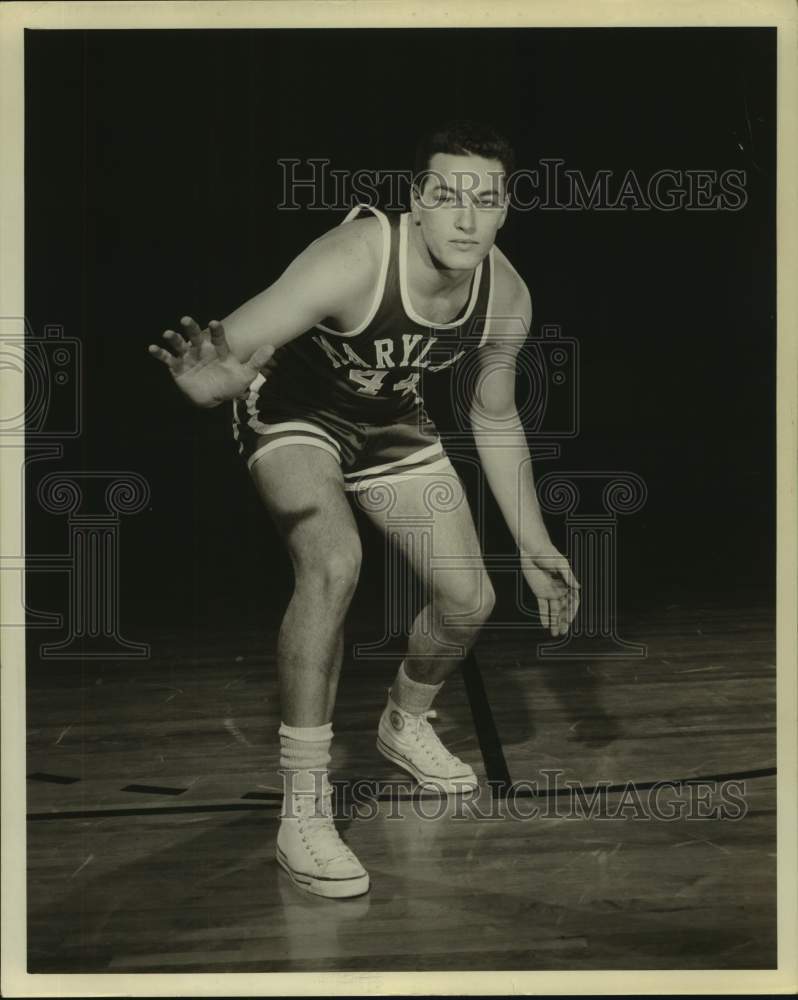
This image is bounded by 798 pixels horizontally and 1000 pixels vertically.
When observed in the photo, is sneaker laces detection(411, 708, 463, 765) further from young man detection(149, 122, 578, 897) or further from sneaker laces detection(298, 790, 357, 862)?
sneaker laces detection(298, 790, 357, 862)

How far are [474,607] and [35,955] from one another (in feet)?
4.18

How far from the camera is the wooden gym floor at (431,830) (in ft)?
9.50

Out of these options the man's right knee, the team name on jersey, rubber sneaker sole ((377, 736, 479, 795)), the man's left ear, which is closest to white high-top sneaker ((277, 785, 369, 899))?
rubber sneaker sole ((377, 736, 479, 795))

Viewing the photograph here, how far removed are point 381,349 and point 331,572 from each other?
55cm

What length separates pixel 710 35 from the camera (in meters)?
3.32

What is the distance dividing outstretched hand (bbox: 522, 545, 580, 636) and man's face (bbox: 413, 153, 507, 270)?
733 millimetres

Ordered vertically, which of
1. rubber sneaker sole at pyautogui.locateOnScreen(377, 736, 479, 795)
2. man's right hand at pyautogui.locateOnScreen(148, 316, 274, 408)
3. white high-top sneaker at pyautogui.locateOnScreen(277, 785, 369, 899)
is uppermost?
man's right hand at pyautogui.locateOnScreen(148, 316, 274, 408)

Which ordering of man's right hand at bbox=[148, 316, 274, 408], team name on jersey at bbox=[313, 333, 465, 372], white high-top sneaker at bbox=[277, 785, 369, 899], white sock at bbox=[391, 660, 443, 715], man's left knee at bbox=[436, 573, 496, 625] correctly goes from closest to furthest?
1. man's right hand at bbox=[148, 316, 274, 408]
2. white high-top sneaker at bbox=[277, 785, 369, 899]
3. team name on jersey at bbox=[313, 333, 465, 372]
4. man's left knee at bbox=[436, 573, 496, 625]
5. white sock at bbox=[391, 660, 443, 715]

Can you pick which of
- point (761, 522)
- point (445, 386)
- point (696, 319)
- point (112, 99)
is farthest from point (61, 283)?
point (761, 522)

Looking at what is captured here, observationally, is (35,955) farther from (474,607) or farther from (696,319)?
(696,319)

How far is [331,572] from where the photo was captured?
3096 millimetres

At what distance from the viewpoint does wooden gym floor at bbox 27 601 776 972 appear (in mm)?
2896

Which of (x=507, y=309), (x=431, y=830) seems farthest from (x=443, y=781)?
(x=507, y=309)

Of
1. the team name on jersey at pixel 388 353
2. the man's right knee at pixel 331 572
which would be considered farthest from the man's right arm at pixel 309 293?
the man's right knee at pixel 331 572
